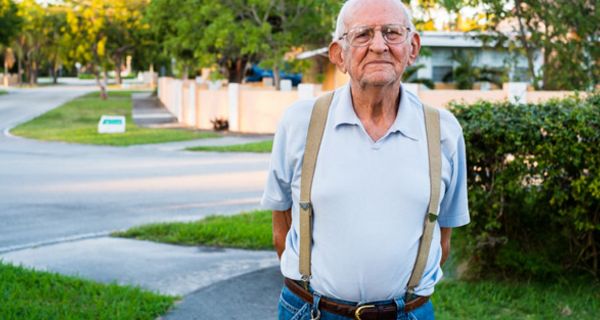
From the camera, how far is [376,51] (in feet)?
8.59

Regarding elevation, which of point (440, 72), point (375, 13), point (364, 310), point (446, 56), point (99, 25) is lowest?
point (440, 72)

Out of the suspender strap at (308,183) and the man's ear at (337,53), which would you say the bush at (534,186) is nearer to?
the man's ear at (337,53)

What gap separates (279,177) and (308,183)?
0.17m

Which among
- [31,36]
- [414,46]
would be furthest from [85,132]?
[31,36]

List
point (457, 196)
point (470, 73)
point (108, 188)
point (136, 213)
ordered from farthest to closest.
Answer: point (470, 73) < point (108, 188) < point (136, 213) < point (457, 196)

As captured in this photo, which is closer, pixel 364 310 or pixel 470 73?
pixel 364 310

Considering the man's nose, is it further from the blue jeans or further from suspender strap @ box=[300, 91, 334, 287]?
the blue jeans

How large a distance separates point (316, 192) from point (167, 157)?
50.8 feet

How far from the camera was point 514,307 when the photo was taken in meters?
5.98

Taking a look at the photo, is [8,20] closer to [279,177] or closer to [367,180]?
[279,177]

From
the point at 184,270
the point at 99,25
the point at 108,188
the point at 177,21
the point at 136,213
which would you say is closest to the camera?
the point at 184,270

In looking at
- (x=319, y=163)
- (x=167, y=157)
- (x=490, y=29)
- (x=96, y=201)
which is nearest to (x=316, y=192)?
(x=319, y=163)

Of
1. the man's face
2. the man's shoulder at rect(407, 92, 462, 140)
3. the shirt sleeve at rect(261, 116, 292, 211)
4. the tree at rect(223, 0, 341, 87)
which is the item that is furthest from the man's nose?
the tree at rect(223, 0, 341, 87)

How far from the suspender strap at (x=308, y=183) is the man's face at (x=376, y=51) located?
17cm
